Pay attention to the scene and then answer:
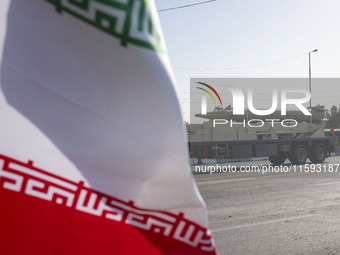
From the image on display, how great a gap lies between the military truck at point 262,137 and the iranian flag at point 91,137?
2139 cm

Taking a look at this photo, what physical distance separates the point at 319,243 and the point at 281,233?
74 cm

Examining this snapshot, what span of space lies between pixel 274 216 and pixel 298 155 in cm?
1743

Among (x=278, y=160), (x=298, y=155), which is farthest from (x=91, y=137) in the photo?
(x=278, y=160)

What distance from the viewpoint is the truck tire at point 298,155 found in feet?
83.9

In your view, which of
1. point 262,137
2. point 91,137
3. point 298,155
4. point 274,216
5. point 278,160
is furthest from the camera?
point 278,160

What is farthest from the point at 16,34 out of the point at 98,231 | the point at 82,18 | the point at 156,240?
the point at 156,240

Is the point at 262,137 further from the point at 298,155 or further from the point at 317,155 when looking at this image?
the point at 317,155

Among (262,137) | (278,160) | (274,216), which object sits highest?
(262,137)

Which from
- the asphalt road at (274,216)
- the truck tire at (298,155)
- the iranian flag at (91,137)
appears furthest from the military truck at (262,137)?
the iranian flag at (91,137)

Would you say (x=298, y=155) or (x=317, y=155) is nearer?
(x=298, y=155)

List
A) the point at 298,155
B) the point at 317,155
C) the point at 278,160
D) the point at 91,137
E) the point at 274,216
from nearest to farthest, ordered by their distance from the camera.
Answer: the point at 91,137
the point at 274,216
the point at 298,155
the point at 278,160
the point at 317,155

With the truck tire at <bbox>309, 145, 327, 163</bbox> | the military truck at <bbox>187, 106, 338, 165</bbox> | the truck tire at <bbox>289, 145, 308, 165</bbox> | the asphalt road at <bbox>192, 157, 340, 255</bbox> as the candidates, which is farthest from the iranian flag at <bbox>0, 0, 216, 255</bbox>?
Result: the truck tire at <bbox>309, 145, 327, 163</bbox>

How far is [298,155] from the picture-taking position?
25625 mm

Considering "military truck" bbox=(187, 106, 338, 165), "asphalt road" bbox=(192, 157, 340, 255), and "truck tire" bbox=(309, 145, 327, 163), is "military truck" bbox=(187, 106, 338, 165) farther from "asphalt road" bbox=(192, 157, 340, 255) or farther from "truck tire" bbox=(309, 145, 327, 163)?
"asphalt road" bbox=(192, 157, 340, 255)
